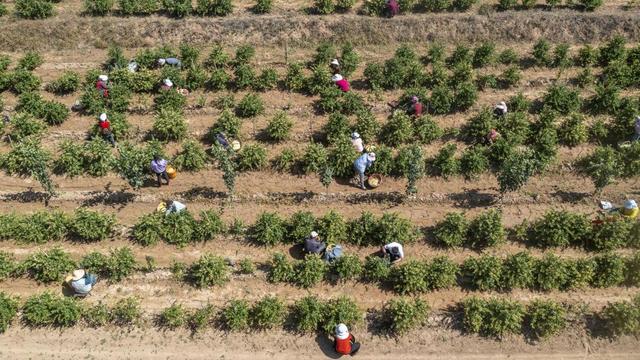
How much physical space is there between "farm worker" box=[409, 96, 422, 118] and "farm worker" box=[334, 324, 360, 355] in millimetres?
9321

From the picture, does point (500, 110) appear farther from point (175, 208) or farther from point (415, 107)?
point (175, 208)

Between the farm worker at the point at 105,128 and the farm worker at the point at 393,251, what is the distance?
10860 mm

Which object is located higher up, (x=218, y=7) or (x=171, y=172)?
(x=218, y=7)

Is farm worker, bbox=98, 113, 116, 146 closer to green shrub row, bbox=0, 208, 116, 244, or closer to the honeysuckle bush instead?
green shrub row, bbox=0, 208, 116, 244

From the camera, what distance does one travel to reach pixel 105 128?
69.8 ft

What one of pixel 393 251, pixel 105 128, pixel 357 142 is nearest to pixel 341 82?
pixel 357 142

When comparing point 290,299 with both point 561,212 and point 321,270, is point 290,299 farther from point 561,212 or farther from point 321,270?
point 561,212

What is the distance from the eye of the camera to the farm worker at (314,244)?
17.5 metres

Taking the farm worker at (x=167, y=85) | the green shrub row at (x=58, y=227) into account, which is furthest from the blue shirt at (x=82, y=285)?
the farm worker at (x=167, y=85)

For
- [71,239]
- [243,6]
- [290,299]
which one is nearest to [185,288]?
[290,299]

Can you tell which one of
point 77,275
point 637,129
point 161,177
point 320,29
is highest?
point 320,29

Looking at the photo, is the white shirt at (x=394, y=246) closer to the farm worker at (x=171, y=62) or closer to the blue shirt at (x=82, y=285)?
the blue shirt at (x=82, y=285)

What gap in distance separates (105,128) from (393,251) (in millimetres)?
11315

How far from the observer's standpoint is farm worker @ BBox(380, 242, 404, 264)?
17.4 metres
